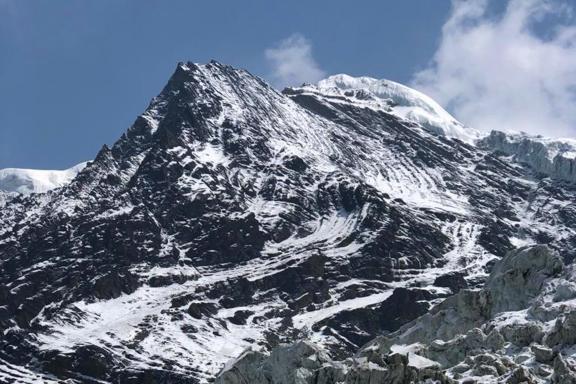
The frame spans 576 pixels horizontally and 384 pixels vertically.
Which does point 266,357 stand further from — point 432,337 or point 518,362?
point 518,362

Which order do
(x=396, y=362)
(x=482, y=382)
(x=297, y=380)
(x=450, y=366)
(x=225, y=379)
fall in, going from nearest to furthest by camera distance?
(x=482, y=382), (x=396, y=362), (x=450, y=366), (x=297, y=380), (x=225, y=379)

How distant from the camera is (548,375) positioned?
106 meters

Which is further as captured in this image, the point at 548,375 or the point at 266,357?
the point at 266,357

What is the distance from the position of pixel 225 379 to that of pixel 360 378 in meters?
31.2

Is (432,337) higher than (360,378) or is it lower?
higher

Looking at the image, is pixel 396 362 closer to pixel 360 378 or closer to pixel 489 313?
pixel 360 378

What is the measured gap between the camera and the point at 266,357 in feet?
479

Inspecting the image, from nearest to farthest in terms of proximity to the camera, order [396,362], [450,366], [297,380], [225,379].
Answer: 1. [396,362]
2. [450,366]
3. [297,380]
4. [225,379]

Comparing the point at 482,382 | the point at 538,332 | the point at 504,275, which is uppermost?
the point at 504,275

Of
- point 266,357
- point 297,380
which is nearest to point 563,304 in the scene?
point 297,380

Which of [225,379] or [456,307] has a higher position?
[456,307]

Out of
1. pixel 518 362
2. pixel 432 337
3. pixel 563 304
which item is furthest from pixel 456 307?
pixel 518 362

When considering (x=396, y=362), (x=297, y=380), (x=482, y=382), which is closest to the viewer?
(x=482, y=382)

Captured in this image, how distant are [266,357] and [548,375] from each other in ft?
156
